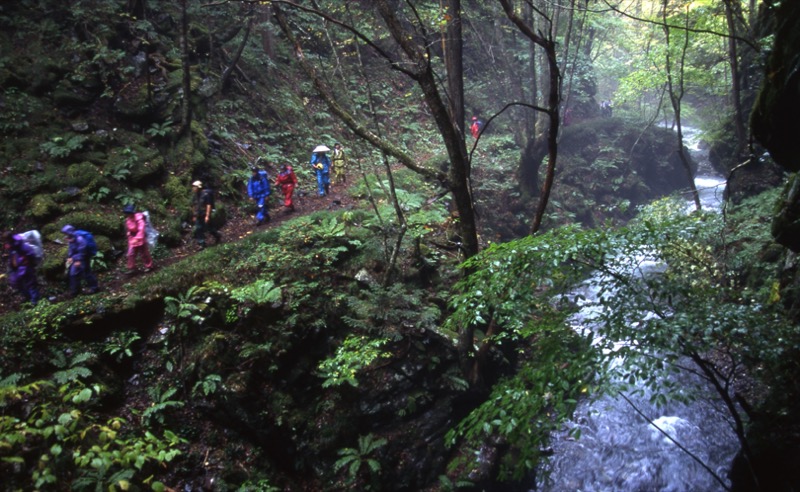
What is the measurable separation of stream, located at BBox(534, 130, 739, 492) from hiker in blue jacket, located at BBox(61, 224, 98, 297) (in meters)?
9.81

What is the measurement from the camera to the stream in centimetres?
809

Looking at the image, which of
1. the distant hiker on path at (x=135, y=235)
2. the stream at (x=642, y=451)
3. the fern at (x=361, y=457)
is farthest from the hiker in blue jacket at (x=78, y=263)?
the stream at (x=642, y=451)

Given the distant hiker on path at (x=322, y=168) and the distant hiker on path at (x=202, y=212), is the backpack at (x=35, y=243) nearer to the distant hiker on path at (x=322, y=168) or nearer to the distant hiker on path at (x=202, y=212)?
the distant hiker on path at (x=202, y=212)

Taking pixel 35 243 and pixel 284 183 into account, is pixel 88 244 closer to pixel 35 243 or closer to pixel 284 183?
pixel 35 243

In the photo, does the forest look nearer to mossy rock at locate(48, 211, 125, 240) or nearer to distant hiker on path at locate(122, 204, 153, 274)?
mossy rock at locate(48, 211, 125, 240)

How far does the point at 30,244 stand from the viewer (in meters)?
7.98

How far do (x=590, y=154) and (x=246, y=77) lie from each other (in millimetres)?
18610

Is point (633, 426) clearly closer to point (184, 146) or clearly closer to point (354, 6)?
point (184, 146)

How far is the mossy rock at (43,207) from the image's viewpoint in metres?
A: 9.64

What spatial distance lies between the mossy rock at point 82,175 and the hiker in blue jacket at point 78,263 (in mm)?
2727

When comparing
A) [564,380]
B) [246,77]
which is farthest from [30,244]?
[246,77]

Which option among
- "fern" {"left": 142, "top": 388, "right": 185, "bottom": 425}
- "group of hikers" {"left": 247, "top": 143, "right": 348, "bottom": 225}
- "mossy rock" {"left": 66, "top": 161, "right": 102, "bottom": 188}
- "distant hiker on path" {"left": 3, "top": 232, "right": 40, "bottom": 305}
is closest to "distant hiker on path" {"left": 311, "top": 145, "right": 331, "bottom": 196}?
"group of hikers" {"left": 247, "top": 143, "right": 348, "bottom": 225}

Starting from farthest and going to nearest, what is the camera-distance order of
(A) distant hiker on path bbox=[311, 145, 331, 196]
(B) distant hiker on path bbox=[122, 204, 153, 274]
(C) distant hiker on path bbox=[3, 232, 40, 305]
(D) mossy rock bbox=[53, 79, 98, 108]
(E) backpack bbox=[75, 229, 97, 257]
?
(A) distant hiker on path bbox=[311, 145, 331, 196] < (D) mossy rock bbox=[53, 79, 98, 108] < (B) distant hiker on path bbox=[122, 204, 153, 274] < (E) backpack bbox=[75, 229, 97, 257] < (C) distant hiker on path bbox=[3, 232, 40, 305]

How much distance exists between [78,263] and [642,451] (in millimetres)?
12190
